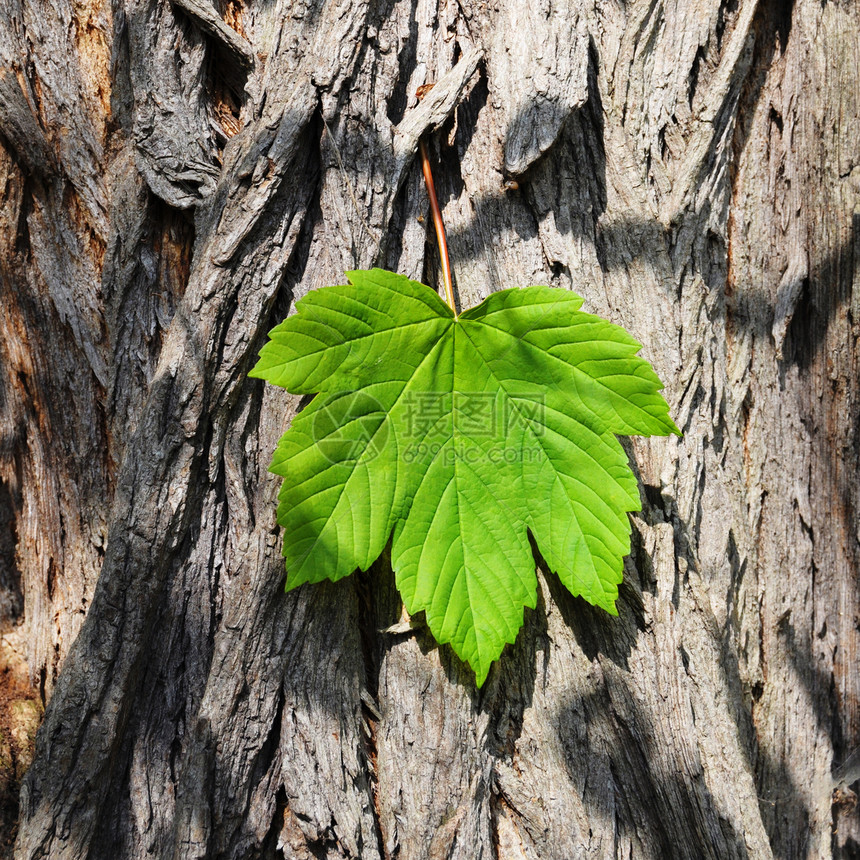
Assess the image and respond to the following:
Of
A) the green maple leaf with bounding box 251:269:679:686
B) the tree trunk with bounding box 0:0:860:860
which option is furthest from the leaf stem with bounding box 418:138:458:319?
the green maple leaf with bounding box 251:269:679:686

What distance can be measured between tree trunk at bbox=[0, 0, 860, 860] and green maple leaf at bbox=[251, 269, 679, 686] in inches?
7.6

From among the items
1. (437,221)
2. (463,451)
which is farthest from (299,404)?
(437,221)

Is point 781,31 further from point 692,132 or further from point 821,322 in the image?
point 821,322

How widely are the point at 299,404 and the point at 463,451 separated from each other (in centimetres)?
42

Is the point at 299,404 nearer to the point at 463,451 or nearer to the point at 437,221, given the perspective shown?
the point at 463,451

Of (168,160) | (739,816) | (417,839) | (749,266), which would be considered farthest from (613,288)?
(417,839)

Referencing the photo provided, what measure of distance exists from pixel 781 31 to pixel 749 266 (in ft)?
2.48

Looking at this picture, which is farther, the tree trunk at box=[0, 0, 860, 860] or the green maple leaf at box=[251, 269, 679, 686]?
the tree trunk at box=[0, 0, 860, 860]

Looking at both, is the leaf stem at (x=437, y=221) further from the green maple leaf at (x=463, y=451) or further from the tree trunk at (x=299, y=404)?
the green maple leaf at (x=463, y=451)

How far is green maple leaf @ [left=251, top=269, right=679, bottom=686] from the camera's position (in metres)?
1.29

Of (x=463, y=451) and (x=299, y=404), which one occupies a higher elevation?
(x=299, y=404)

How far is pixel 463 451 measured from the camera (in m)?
1.37

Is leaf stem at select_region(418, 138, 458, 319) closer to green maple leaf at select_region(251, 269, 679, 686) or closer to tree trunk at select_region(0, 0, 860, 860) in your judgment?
tree trunk at select_region(0, 0, 860, 860)

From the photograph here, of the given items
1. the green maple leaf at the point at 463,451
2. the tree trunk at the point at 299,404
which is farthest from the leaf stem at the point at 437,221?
the green maple leaf at the point at 463,451
